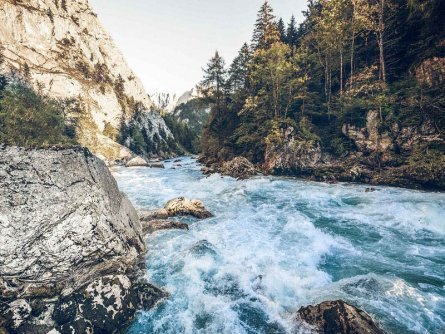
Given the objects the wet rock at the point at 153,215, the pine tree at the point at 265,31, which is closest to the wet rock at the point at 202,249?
the wet rock at the point at 153,215

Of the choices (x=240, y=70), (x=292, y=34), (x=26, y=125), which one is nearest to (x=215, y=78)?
(x=240, y=70)

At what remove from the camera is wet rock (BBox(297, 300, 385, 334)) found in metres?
5.63

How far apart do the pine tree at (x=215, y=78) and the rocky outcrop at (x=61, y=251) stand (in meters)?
35.1

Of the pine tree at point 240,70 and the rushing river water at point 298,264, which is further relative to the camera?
the pine tree at point 240,70

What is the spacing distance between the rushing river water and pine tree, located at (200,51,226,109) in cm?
2855

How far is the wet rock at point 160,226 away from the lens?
39.4 feet

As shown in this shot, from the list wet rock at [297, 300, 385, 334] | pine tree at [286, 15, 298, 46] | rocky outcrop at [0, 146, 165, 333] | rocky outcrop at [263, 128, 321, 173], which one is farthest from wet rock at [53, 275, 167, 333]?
pine tree at [286, 15, 298, 46]

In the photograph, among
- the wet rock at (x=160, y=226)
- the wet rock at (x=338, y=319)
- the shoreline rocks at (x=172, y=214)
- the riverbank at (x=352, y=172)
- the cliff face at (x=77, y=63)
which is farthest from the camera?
the cliff face at (x=77, y=63)

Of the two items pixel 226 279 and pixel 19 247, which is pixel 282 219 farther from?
pixel 19 247

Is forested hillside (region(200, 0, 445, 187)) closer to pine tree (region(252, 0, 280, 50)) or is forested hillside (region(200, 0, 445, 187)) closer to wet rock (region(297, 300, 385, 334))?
pine tree (region(252, 0, 280, 50))

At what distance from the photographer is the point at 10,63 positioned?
46.4m

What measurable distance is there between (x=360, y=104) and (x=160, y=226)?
21114mm

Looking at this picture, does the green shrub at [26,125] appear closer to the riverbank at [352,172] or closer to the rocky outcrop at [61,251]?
the riverbank at [352,172]

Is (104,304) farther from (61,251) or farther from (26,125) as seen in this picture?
(26,125)
